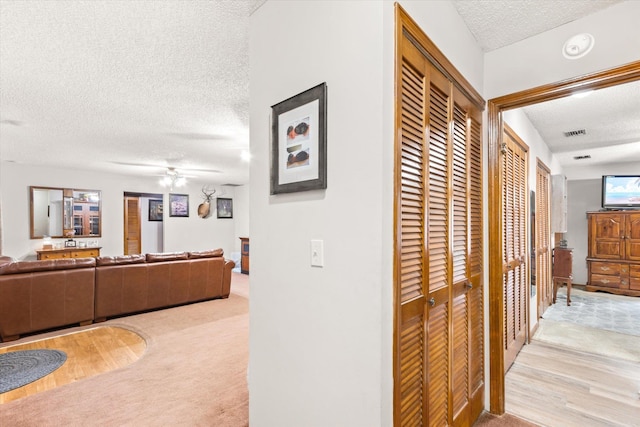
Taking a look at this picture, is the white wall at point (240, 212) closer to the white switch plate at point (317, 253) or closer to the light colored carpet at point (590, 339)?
the light colored carpet at point (590, 339)

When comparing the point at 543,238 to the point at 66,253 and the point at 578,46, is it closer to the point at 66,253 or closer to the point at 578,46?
the point at 578,46

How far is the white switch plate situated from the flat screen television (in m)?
7.00

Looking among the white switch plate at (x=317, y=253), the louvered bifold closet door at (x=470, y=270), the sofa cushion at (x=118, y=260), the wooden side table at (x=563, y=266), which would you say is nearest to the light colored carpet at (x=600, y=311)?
the wooden side table at (x=563, y=266)

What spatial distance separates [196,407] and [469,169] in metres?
2.44

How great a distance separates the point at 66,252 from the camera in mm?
6141

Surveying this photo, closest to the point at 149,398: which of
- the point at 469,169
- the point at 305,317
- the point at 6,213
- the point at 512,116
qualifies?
the point at 305,317

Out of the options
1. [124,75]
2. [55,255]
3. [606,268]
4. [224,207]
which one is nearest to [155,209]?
[224,207]

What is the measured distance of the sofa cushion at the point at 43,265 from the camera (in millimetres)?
3426

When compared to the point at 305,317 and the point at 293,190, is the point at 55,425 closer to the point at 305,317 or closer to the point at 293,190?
Result: the point at 305,317

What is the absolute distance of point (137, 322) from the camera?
157 inches

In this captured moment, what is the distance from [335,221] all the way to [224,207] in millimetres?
8341

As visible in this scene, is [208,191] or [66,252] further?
[208,191]

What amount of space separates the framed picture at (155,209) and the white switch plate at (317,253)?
786 cm

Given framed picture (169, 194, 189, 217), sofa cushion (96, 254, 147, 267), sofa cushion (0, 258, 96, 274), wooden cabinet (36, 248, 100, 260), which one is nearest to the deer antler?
framed picture (169, 194, 189, 217)
